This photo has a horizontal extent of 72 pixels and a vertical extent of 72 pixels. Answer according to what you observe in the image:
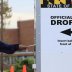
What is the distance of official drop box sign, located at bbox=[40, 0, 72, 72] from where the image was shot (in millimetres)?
4039

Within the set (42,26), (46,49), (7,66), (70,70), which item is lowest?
(7,66)

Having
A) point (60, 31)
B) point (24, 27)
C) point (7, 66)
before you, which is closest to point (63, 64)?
point (60, 31)

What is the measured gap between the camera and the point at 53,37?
4.05 metres

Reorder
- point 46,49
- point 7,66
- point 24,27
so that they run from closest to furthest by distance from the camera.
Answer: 1. point 46,49
2. point 7,66
3. point 24,27

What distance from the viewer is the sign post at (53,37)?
13.3 feet

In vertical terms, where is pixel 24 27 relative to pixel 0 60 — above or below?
above

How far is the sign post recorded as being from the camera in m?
4.04

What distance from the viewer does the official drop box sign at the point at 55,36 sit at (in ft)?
13.3

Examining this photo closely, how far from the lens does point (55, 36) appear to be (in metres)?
4.05

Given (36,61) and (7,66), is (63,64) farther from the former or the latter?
(7,66)

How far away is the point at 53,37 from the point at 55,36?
0.09 ft

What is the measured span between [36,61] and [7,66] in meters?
7.41

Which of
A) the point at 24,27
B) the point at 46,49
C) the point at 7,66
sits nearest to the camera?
the point at 46,49

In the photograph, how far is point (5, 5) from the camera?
11805 millimetres
